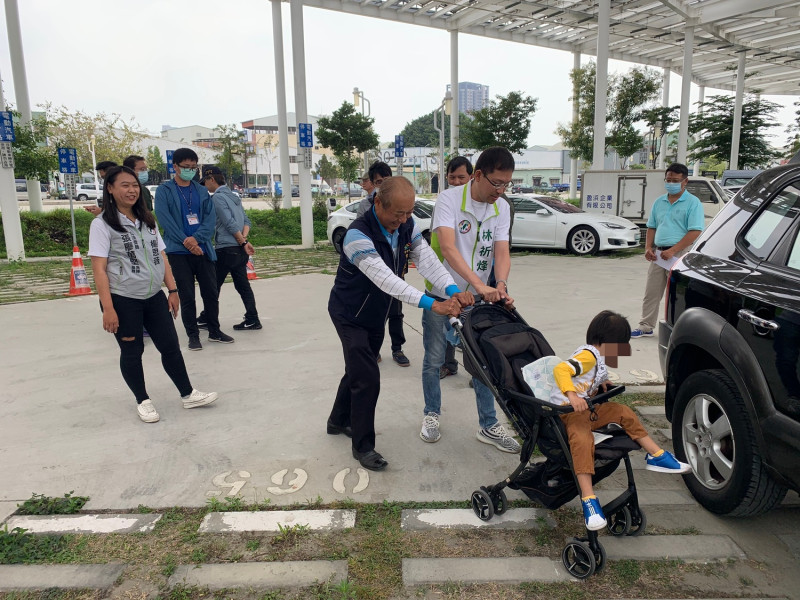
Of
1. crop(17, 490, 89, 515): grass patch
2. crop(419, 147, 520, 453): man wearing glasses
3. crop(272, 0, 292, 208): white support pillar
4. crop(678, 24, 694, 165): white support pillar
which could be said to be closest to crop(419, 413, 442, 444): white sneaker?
crop(419, 147, 520, 453): man wearing glasses

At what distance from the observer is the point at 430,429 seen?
3.82m

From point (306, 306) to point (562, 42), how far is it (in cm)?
2321

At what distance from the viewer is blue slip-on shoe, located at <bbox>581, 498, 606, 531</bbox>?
238 centimetres

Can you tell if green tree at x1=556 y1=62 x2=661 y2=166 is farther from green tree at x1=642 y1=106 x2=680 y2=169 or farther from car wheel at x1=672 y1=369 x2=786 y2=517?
car wheel at x1=672 y1=369 x2=786 y2=517

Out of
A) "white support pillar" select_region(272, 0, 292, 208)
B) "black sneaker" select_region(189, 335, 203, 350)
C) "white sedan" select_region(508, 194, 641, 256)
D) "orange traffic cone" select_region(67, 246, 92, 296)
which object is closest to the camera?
"black sneaker" select_region(189, 335, 203, 350)

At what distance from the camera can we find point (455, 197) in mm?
3750

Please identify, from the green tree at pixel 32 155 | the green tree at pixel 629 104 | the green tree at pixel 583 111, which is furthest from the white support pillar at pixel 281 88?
the green tree at pixel 629 104

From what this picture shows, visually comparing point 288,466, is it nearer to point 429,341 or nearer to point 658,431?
point 429,341

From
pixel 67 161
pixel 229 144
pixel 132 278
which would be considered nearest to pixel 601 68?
pixel 67 161

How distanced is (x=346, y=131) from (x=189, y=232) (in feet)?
74.7

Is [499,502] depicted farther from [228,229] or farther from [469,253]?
[228,229]

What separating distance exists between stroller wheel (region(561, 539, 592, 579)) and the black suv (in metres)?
0.82

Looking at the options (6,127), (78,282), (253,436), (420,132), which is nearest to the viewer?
(253,436)

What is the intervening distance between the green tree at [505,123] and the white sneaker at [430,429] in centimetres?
2165
